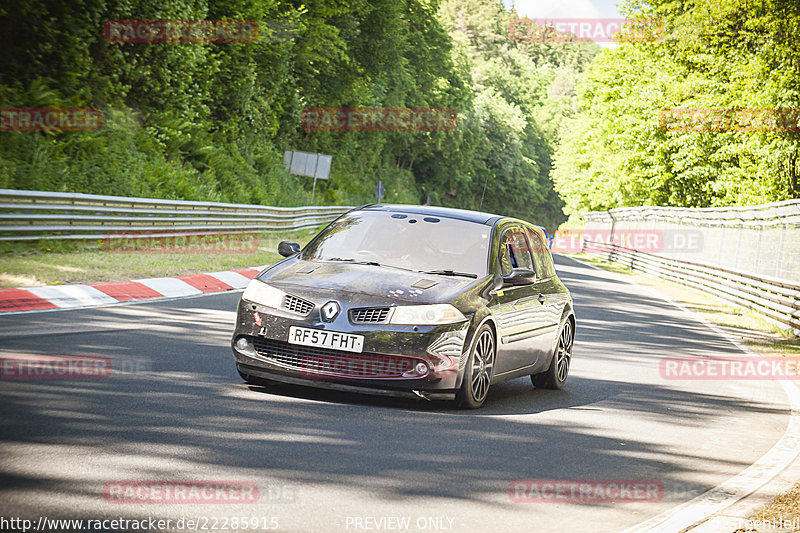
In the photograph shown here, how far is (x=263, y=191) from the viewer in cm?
3644

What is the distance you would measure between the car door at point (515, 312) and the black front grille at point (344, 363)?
1.17 m

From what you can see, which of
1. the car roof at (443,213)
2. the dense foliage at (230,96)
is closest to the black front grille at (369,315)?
the car roof at (443,213)

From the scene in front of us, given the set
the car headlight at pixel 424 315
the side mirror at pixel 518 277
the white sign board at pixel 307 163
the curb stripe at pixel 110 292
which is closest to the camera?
the car headlight at pixel 424 315

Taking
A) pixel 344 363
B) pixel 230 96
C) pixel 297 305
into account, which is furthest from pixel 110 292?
pixel 230 96

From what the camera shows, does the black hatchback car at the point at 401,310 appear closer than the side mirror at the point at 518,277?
Yes

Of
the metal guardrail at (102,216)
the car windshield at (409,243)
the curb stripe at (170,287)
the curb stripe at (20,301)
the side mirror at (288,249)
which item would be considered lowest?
the curb stripe at (170,287)

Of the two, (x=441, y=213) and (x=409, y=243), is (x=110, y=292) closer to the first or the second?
(x=441, y=213)

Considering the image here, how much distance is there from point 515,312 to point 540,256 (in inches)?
54.7

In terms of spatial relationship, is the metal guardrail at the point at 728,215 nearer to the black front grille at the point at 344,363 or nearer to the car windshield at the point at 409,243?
the car windshield at the point at 409,243

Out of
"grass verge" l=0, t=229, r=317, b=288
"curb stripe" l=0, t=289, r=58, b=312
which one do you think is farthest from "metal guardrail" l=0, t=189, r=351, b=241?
"curb stripe" l=0, t=289, r=58, b=312

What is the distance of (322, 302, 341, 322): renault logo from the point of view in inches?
287

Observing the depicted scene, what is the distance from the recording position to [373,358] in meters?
7.23

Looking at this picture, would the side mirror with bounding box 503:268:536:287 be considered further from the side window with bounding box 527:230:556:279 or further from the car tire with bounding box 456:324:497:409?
the side window with bounding box 527:230:556:279

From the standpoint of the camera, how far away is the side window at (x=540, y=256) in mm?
9625
